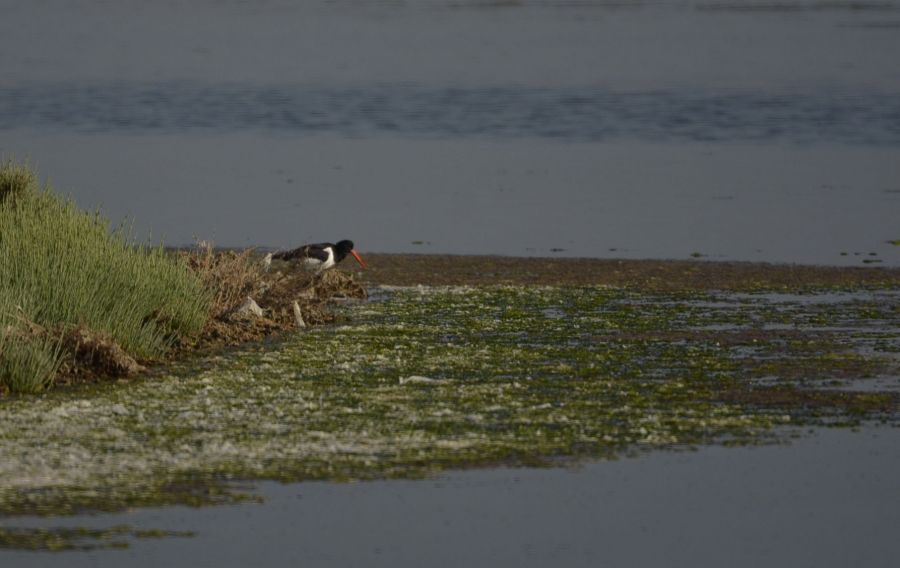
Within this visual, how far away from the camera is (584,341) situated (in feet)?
41.5

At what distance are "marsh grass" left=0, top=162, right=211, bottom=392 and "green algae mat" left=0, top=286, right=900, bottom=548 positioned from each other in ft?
1.08

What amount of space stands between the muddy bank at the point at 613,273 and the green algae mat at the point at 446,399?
1.44 meters

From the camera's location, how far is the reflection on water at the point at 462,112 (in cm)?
3228

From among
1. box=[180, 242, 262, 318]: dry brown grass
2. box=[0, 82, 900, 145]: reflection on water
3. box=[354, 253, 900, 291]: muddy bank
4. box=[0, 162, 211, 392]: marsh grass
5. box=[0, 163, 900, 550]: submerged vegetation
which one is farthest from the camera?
box=[0, 82, 900, 145]: reflection on water

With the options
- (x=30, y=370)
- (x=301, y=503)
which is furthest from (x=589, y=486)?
(x=30, y=370)

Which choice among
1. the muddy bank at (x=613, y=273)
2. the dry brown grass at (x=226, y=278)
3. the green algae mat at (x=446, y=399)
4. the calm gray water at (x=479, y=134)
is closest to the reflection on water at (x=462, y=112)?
the calm gray water at (x=479, y=134)

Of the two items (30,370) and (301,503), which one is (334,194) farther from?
(301,503)

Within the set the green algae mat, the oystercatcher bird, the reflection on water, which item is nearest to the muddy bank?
the oystercatcher bird

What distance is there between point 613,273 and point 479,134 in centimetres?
1576

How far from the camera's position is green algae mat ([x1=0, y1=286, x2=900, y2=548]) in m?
8.85

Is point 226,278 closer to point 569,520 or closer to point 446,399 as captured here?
point 446,399

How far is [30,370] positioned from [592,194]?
14.1 meters

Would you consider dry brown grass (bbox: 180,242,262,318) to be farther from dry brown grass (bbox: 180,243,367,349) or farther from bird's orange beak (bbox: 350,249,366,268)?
bird's orange beak (bbox: 350,249,366,268)

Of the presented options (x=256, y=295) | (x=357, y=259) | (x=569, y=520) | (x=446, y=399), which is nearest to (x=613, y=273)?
(x=357, y=259)
